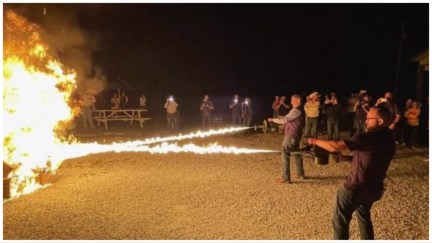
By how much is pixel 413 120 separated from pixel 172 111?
419 inches

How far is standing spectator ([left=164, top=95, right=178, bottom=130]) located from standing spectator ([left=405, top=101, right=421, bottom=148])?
10.4 m

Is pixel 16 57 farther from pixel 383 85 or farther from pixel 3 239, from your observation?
pixel 383 85

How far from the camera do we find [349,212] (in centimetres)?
461

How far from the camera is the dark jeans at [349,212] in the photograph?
14.9 ft

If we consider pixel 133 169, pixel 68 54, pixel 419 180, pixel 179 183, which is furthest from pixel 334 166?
pixel 68 54

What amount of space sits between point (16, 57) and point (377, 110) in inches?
265

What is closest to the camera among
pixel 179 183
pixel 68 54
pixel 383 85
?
Answer: pixel 179 183

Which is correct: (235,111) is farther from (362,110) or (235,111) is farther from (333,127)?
(362,110)

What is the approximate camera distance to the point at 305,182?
8484 millimetres

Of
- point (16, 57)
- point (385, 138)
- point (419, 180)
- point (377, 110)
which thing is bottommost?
point (419, 180)

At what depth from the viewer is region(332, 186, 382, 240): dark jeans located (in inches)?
179

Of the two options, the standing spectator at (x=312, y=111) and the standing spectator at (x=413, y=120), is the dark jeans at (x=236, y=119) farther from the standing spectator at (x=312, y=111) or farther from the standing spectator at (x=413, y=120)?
the standing spectator at (x=413, y=120)

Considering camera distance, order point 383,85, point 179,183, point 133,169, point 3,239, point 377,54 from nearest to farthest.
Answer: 1. point 3,239
2. point 179,183
3. point 133,169
4. point 383,85
5. point 377,54

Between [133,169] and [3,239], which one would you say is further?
[133,169]
